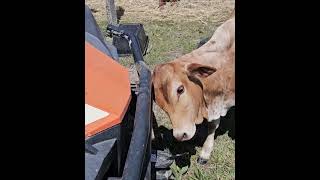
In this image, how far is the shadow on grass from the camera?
4549 millimetres

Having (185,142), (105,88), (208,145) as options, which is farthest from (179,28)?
(105,88)

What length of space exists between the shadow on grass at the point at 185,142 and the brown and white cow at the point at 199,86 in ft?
0.56

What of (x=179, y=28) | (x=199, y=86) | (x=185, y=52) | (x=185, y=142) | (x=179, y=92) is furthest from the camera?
(x=179, y=28)

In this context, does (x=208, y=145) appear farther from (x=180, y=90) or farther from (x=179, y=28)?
(x=179, y=28)

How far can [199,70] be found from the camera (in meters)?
3.76

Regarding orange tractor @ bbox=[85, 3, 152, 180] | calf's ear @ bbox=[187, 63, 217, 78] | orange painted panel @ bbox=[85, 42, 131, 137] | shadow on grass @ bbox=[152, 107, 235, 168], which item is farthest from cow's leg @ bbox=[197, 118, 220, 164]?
orange painted panel @ bbox=[85, 42, 131, 137]

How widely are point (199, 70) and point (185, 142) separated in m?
1.24

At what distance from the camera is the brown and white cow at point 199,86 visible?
3.69 metres

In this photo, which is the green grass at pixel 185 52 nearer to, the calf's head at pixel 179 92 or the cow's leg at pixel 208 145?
the cow's leg at pixel 208 145
